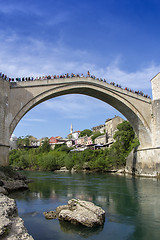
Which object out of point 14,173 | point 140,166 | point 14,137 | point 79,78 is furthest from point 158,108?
point 14,137

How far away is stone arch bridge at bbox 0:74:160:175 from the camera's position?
13.4m

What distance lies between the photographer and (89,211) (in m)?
5.59

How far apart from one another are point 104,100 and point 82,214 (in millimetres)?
14144

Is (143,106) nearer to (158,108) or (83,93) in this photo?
(158,108)

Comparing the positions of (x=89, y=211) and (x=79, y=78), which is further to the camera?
(x=79, y=78)

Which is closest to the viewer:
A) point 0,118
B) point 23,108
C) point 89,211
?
point 89,211

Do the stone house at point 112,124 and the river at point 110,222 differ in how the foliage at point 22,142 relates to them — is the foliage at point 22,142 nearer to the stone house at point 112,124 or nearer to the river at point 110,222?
the stone house at point 112,124

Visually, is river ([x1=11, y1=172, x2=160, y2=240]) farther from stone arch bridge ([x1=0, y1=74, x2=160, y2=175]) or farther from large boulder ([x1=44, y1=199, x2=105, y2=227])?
stone arch bridge ([x1=0, y1=74, x2=160, y2=175])

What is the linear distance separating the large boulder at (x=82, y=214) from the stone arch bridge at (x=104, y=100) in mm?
7741

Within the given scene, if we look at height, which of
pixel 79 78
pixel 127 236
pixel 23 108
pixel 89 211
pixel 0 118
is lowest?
pixel 127 236

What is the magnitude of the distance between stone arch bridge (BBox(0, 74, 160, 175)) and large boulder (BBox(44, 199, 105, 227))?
25.4 feet

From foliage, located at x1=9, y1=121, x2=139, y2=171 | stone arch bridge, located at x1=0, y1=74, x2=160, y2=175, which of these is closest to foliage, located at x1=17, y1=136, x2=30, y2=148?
foliage, located at x1=9, y1=121, x2=139, y2=171

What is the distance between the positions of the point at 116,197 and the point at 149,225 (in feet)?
12.2

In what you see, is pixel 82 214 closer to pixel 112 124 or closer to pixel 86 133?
pixel 112 124
